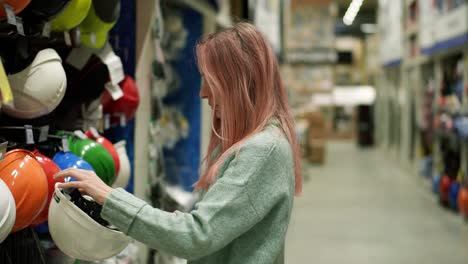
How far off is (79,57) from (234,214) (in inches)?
47.8

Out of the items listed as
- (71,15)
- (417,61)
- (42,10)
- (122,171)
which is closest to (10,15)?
(42,10)

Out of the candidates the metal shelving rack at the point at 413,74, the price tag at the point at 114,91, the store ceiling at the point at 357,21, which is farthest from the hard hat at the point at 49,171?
the store ceiling at the point at 357,21

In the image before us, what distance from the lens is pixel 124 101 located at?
2559 mm

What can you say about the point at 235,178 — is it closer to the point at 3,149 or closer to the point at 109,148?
the point at 3,149

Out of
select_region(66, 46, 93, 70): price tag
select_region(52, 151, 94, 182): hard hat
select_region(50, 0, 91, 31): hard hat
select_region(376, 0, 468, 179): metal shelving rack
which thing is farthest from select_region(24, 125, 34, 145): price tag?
select_region(376, 0, 468, 179): metal shelving rack

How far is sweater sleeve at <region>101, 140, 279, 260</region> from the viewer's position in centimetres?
134

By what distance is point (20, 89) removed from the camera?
173 centimetres

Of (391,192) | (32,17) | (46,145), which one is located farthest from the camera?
(391,192)

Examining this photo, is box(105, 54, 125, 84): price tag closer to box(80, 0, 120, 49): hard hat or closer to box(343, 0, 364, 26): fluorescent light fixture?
box(80, 0, 120, 49): hard hat

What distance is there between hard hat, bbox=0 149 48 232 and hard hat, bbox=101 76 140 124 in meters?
0.83

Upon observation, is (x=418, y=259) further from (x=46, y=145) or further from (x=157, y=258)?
(x=46, y=145)

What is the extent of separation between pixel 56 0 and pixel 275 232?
1.05 metres

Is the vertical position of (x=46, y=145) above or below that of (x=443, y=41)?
below

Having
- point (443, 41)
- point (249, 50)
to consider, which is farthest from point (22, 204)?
point (443, 41)
